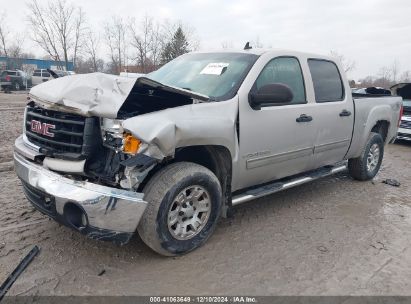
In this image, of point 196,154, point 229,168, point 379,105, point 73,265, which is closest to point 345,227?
point 229,168

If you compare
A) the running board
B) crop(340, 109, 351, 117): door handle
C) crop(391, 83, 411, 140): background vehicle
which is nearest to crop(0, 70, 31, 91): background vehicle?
crop(391, 83, 411, 140): background vehicle

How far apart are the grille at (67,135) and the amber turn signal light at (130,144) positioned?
0.27 meters

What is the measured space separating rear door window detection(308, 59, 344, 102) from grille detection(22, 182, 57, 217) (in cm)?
315

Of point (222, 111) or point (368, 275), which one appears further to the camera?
point (222, 111)

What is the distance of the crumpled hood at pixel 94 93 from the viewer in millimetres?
2775

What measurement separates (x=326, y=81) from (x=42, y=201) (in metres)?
3.60

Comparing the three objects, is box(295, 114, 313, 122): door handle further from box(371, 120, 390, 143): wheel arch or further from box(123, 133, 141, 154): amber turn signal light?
box(371, 120, 390, 143): wheel arch

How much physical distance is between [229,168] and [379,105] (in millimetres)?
3275

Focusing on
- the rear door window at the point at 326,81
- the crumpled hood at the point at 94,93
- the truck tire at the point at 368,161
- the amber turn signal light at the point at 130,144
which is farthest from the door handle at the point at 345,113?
the amber turn signal light at the point at 130,144

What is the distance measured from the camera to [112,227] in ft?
9.07

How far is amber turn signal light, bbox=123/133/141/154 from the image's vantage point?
276 cm

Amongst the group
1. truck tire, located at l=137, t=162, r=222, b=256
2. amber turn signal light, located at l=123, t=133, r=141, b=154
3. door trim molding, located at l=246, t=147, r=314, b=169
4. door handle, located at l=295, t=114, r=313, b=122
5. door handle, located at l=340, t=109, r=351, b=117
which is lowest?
truck tire, located at l=137, t=162, r=222, b=256

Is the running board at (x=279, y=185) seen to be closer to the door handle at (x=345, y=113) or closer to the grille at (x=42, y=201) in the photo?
the door handle at (x=345, y=113)

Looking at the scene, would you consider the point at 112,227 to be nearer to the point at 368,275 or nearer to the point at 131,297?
the point at 131,297
